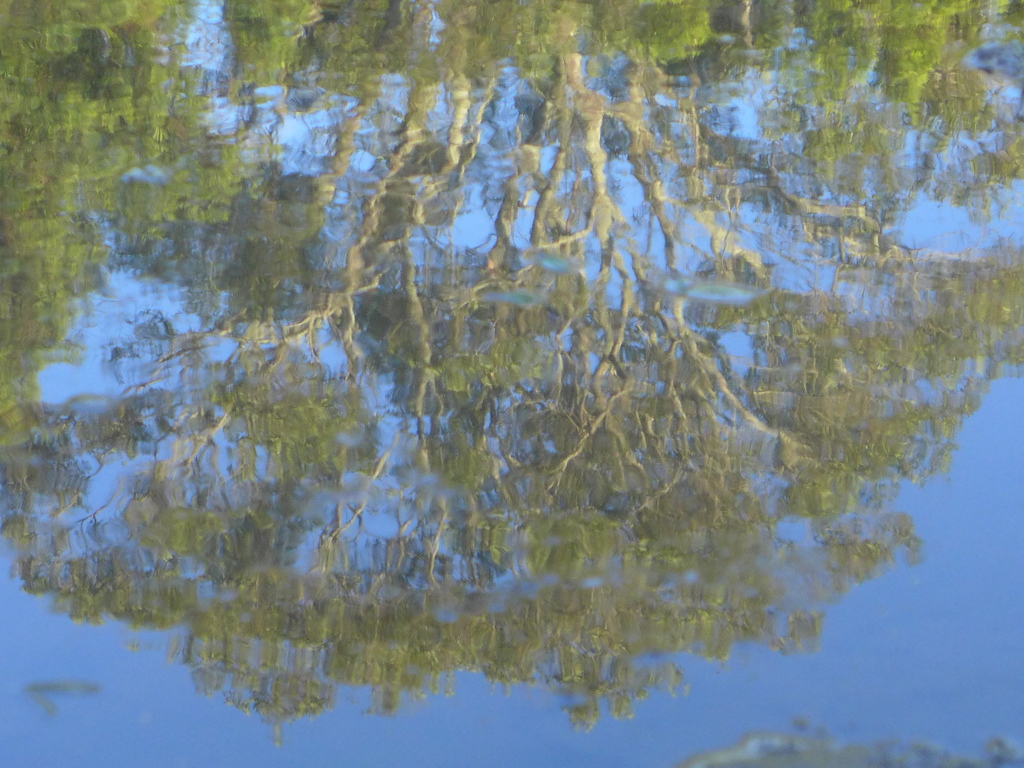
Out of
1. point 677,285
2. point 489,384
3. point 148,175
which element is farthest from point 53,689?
point 148,175

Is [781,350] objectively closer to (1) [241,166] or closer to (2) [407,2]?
(1) [241,166]

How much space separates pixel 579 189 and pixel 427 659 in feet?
7.71

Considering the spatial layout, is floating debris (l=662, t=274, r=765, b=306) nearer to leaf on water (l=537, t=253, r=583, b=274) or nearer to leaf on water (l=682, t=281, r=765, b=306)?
leaf on water (l=682, t=281, r=765, b=306)

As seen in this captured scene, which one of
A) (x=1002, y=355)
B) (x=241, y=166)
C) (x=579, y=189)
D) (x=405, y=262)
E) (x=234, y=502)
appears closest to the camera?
(x=234, y=502)

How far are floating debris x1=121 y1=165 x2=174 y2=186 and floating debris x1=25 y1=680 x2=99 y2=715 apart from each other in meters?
2.54

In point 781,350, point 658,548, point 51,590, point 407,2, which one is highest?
point 407,2

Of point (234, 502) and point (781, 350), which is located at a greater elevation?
point (781, 350)

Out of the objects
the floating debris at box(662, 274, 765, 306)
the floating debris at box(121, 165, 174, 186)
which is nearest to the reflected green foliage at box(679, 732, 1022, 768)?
the floating debris at box(662, 274, 765, 306)

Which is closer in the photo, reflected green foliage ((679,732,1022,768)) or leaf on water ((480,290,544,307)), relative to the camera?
reflected green foliage ((679,732,1022,768))

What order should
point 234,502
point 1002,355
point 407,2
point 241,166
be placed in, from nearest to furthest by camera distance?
1. point 234,502
2. point 1002,355
3. point 241,166
4. point 407,2

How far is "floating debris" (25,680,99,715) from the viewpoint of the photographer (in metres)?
2.36

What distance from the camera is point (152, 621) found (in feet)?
8.44

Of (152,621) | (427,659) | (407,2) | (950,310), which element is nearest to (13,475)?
(152,621)

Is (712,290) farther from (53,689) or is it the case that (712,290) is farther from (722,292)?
(53,689)
